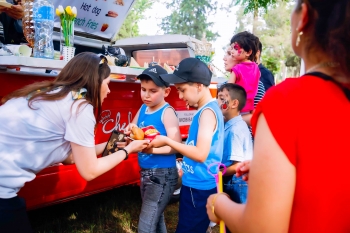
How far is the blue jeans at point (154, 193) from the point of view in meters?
2.74

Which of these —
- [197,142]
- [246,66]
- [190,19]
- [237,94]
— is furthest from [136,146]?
[190,19]

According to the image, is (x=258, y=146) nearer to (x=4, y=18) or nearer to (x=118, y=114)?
(x=118, y=114)

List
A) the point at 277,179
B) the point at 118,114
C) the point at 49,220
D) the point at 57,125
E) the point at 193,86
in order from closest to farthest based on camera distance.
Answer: the point at 277,179 < the point at 57,125 < the point at 193,86 < the point at 118,114 < the point at 49,220

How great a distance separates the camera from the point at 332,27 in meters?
0.94

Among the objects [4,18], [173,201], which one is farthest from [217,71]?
[4,18]

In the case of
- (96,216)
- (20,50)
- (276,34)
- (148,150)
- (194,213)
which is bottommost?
(96,216)

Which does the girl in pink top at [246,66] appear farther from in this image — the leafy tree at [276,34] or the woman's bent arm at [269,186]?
the leafy tree at [276,34]

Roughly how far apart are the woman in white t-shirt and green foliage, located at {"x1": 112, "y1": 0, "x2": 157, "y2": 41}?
79.4 feet

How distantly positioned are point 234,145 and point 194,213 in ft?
2.07

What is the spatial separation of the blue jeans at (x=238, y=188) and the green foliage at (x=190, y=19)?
1519 inches

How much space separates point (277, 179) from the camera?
91cm

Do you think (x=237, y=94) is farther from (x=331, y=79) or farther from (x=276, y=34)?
(x=276, y=34)

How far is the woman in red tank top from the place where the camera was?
0.91 meters

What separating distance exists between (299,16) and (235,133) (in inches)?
71.2
